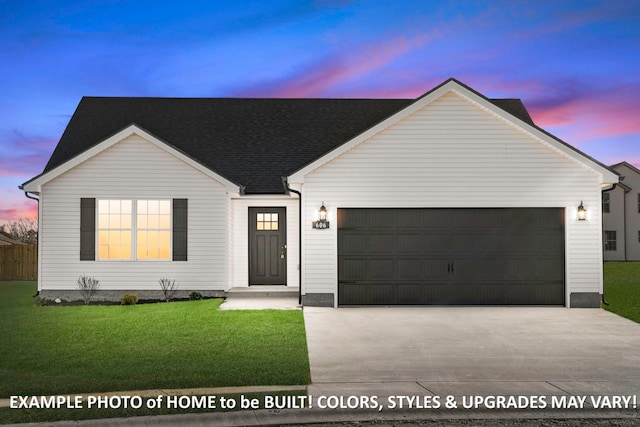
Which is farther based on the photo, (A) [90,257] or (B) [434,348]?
(A) [90,257]

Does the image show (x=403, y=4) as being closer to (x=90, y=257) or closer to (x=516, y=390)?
A: (x=90, y=257)

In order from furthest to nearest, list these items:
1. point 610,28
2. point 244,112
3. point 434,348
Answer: point 244,112 < point 610,28 < point 434,348

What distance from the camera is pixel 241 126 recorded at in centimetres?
2014

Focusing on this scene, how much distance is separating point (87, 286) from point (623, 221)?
125ft

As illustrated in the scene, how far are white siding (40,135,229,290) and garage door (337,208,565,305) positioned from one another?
11.7 feet

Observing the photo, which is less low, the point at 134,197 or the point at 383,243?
the point at 134,197

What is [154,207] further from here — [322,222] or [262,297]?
[322,222]

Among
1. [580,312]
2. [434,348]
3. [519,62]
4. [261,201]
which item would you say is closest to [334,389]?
[434,348]

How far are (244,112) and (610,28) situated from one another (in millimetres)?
11442

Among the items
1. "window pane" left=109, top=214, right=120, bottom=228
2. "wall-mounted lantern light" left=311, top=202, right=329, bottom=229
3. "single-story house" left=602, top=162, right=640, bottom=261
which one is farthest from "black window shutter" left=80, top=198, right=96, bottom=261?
"single-story house" left=602, top=162, right=640, bottom=261

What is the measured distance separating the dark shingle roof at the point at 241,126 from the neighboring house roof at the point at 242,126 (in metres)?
0.03

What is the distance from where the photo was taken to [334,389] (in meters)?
7.09

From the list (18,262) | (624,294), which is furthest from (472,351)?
(18,262)

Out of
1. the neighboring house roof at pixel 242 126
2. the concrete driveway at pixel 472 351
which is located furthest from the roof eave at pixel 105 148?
the concrete driveway at pixel 472 351
